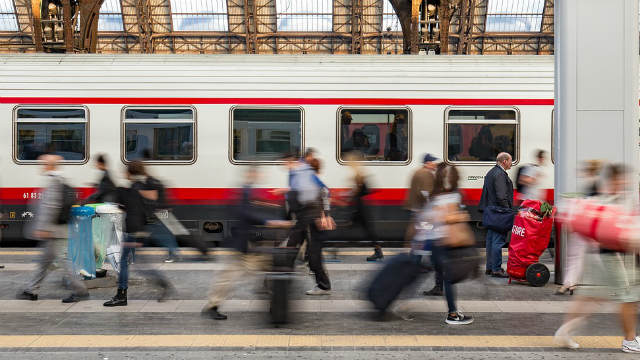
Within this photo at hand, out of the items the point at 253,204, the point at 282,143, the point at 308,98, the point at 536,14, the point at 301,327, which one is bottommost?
the point at 301,327

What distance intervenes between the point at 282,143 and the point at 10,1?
31.9 m

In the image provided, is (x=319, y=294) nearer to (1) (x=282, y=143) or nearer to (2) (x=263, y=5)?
(1) (x=282, y=143)

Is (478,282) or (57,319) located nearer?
(57,319)

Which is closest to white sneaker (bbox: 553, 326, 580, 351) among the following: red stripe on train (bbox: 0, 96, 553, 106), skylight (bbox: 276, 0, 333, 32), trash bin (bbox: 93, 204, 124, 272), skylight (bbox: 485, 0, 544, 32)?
trash bin (bbox: 93, 204, 124, 272)

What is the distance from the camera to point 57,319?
646 centimetres

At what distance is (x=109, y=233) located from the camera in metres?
8.31

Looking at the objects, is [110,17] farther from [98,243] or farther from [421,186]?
[421,186]

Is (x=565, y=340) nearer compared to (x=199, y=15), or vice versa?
(x=565, y=340)

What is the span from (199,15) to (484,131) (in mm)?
30381

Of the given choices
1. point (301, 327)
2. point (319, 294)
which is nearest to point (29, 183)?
point (319, 294)

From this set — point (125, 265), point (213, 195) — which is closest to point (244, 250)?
point (125, 265)

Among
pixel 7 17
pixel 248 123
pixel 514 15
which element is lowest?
pixel 248 123

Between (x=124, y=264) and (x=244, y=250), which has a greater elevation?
(x=244, y=250)

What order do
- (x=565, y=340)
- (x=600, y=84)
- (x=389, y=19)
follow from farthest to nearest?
(x=389, y=19) < (x=600, y=84) < (x=565, y=340)
